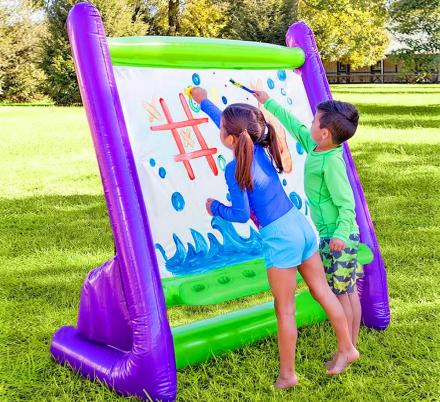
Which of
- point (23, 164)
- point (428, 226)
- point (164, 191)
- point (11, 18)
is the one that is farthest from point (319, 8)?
point (164, 191)

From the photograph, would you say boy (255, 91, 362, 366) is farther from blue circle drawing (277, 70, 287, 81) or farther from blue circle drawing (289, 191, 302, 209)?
blue circle drawing (277, 70, 287, 81)

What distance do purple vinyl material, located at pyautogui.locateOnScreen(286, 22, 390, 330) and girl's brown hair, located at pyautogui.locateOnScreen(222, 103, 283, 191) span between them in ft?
3.49

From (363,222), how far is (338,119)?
0.85 metres

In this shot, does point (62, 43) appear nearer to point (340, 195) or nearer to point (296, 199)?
point (296, 199)

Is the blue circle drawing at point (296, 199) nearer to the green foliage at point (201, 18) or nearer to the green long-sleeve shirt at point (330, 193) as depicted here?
the green long-sleeve shirt at point (330, 193)

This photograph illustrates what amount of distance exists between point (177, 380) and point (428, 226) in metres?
3.49

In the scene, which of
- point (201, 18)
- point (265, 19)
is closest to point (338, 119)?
point (265, 19)

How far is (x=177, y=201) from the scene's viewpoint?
3.20 m

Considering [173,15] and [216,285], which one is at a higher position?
[173,15]

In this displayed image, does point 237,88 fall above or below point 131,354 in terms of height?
above

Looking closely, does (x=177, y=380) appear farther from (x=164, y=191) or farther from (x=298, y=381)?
(x=164, y=191)

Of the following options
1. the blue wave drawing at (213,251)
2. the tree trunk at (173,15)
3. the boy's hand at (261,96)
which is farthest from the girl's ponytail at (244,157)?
the tree trunk at (173,15)

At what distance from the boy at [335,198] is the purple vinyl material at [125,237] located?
2.47ft

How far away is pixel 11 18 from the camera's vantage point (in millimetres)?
27312
